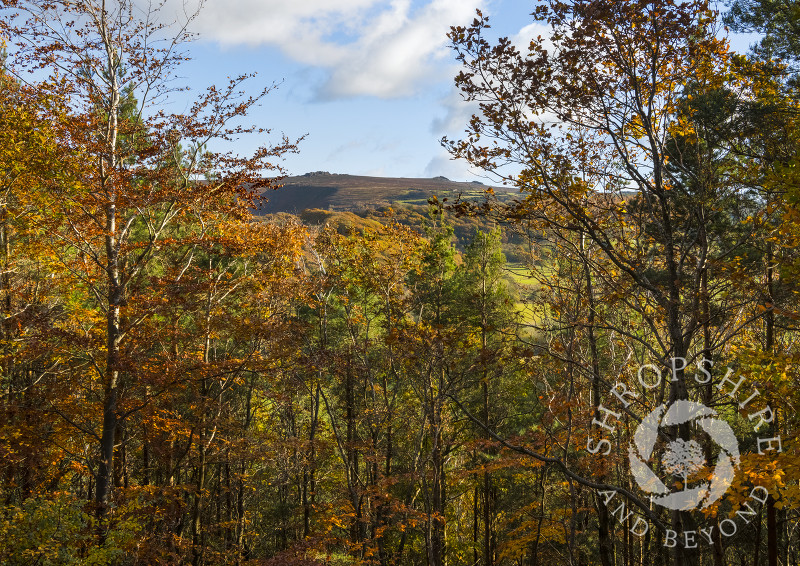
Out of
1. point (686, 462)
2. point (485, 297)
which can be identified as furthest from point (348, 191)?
point (686, 462)

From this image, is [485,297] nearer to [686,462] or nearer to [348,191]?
[686,462]

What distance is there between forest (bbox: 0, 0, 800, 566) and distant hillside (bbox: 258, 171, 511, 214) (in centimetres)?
10376

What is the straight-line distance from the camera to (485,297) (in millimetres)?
17844

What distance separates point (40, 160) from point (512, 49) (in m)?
8.10

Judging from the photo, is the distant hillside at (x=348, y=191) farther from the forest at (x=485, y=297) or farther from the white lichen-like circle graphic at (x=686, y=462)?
the white lichen-like circle graphic at (x=686, y=462)

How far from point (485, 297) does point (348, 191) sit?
129 m

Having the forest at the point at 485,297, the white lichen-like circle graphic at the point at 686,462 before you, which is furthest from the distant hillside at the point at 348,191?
the white lichen-like circle graphic at the point at 686,462

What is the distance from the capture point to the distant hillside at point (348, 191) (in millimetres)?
130125

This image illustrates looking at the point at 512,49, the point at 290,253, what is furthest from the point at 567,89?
the point at 290,253

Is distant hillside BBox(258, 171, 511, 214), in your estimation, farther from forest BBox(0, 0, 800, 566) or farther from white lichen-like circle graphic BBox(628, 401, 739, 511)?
white lichen-like circle graphic BBox(628, 401, 739, 511)

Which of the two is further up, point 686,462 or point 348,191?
point 348,191

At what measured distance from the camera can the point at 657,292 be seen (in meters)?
5.29

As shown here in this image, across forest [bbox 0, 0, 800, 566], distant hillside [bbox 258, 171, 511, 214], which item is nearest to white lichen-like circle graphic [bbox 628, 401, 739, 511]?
forest [bbox 0, 0, 800, 566]

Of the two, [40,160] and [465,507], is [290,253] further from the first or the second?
[465,507]
